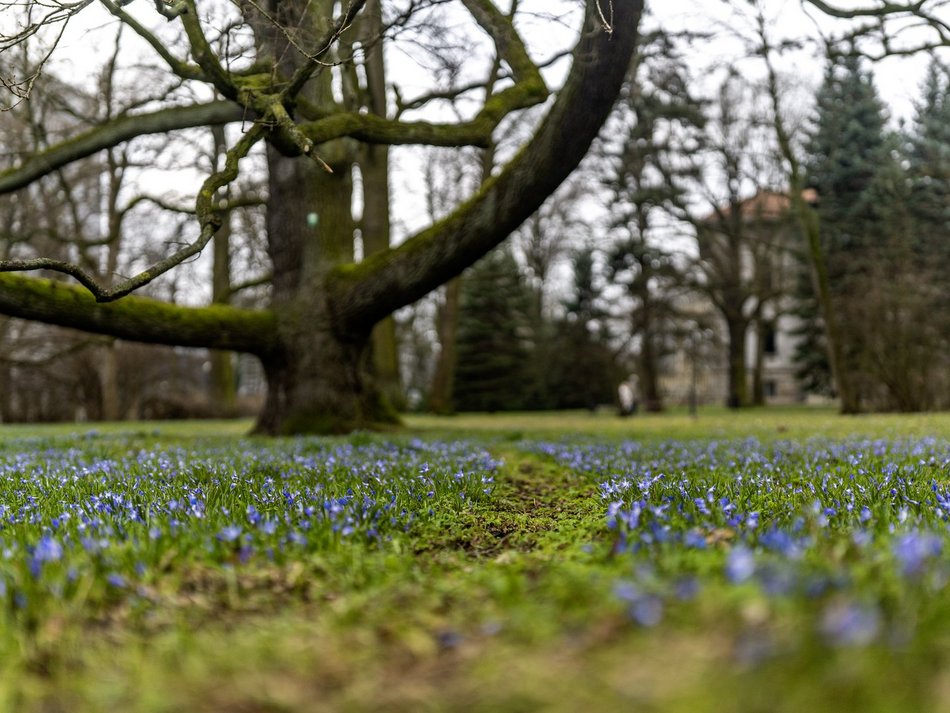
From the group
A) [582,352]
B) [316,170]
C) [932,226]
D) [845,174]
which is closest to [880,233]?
[932,226]

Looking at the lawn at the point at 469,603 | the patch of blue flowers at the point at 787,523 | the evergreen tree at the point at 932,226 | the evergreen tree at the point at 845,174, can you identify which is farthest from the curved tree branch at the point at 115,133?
the evergreen tree at the point at 845,174

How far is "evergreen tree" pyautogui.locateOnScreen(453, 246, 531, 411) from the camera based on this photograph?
114 ft

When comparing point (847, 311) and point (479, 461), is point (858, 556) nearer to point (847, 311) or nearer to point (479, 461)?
point (479, 461)

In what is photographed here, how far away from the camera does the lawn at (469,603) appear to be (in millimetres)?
1368

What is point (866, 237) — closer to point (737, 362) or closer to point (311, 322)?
point (737, 362)

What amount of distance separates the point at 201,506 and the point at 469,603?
2.00m

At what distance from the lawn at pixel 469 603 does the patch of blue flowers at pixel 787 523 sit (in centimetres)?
1

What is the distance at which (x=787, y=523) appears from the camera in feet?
10.3

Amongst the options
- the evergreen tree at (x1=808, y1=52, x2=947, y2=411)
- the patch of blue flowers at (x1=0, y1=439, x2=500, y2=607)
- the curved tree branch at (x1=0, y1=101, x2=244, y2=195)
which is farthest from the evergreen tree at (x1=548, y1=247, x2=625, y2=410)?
the patch of blue flowers at (x1=0, y1=439, x2=500, y2=607)

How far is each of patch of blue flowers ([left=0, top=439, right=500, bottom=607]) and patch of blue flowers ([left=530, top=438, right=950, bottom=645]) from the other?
1.10 m

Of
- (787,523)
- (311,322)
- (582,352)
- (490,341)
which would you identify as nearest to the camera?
(787,523)

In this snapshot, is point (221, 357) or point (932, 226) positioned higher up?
point (932, 226)

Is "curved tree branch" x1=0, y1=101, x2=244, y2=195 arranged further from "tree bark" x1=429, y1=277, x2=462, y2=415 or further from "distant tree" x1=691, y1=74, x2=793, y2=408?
"distant tree" x1=691, y1=74, x2=793, y2=408

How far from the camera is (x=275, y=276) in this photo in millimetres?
12258
